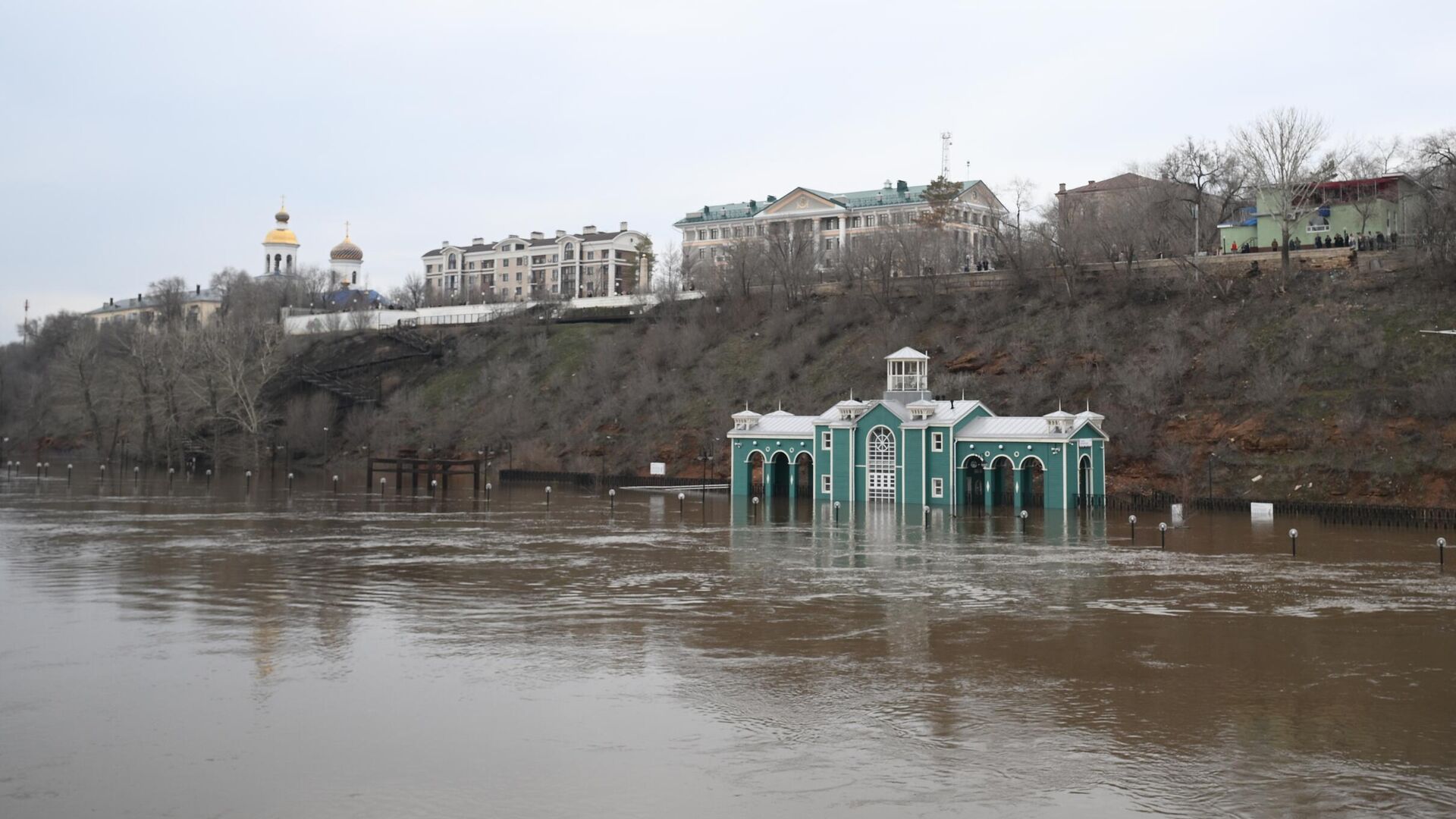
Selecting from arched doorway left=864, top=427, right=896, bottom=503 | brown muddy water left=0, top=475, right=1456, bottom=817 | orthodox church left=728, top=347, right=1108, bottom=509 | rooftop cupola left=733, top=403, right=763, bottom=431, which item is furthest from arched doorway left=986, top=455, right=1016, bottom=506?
brown muddy water left=0, top=475, right=1456, bottom=817

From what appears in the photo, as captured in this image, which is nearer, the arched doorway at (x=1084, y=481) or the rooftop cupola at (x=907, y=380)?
the arched doorway at (x=1084, y=481)

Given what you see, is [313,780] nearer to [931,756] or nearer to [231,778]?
[231,778]

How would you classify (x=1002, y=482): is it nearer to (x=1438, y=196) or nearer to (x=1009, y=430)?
(x=1009, y=430)

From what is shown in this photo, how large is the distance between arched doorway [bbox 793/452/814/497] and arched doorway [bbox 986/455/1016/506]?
953cm

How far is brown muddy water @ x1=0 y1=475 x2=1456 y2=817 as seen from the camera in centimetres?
1347

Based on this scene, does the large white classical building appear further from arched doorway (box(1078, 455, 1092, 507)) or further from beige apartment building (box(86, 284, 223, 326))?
arched doorway (box(1078, 455, 1092, 507))

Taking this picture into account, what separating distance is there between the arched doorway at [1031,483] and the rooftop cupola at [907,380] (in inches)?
240

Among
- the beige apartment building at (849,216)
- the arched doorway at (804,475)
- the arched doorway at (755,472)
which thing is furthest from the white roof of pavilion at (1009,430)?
the beige apartment building at (849,216)

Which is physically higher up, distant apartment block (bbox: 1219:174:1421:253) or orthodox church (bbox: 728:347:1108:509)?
distant apartment block (bbox: 1219:174:1421:253)

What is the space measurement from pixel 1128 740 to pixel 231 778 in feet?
35.4

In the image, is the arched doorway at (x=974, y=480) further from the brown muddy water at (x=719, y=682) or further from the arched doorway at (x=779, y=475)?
the brown muddy water at (x=719, y=682)

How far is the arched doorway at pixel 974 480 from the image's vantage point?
58281mm

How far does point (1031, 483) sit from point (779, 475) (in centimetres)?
1525

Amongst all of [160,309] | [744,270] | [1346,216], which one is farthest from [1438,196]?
[160,309]
